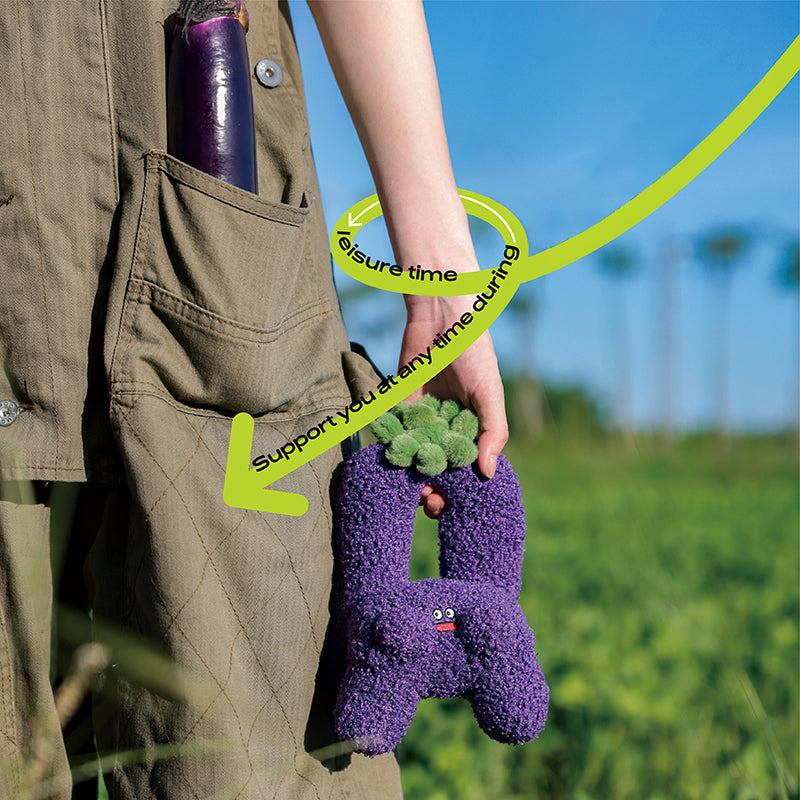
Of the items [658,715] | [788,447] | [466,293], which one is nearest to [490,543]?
[466,293]

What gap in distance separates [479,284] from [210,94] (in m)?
0.40

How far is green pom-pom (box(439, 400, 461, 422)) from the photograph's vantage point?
1.15 meters

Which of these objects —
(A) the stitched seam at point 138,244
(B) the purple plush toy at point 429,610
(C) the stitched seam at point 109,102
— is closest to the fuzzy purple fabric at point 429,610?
(B) the purple plush toy at point 429,610

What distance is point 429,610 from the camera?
3.46 ft

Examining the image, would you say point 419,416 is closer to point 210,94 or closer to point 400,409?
point 400,409

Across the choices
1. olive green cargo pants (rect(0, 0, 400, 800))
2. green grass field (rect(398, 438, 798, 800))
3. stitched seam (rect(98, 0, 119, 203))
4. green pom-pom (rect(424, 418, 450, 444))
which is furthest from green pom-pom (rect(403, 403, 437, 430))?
green grass field (rect(398, 438, 798, 800))

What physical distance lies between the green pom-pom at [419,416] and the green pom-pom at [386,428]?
0.04 feet

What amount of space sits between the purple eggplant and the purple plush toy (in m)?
0.41

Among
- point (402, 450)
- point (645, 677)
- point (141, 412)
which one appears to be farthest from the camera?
point (645, 677)

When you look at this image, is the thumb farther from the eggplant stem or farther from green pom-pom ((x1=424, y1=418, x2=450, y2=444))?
the eggplant stem

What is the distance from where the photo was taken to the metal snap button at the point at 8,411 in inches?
39.2

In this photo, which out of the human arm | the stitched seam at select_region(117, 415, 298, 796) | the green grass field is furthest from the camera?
the green grass field

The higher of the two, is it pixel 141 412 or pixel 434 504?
pixel 141 412

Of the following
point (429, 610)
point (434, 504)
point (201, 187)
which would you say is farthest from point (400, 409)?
point (201, 187)
